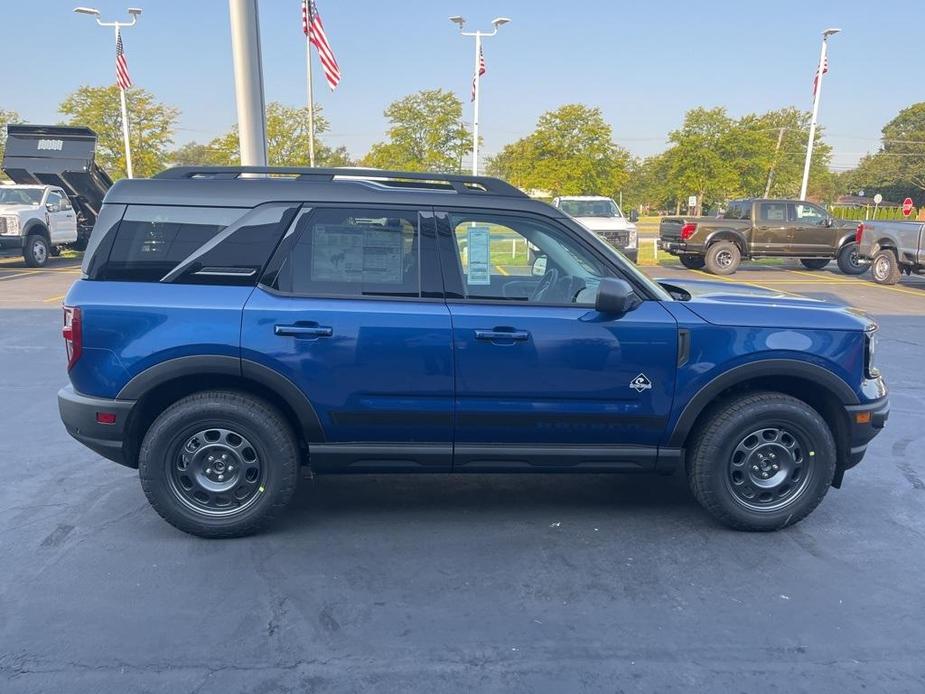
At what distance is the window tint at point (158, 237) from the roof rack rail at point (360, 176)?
0.30m

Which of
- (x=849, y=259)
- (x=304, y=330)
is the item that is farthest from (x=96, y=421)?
(x=849, y=259)

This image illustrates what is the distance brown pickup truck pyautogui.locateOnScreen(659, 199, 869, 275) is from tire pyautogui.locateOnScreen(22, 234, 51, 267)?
52.8 ft

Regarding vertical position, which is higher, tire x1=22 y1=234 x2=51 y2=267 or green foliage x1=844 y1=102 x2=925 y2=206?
green foliage x1=844 y1=102 x2=925 y2=206

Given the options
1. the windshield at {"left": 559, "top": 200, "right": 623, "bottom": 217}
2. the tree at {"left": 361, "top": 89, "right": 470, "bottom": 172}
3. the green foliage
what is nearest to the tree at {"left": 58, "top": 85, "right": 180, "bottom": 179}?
the tree at {"left": 361, "top": 89, "right": 470, "bottom": 172}

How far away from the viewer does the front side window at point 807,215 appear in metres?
18.4

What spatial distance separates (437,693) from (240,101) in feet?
22.3

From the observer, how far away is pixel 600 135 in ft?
87.1

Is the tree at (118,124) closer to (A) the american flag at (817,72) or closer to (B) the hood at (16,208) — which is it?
(B) the hood at (16,208)

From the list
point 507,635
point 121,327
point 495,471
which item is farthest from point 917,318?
point 121,327

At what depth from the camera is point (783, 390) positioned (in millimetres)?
4016

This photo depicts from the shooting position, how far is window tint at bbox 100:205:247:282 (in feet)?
12.2

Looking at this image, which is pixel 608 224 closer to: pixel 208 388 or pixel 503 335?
pixel 503 335

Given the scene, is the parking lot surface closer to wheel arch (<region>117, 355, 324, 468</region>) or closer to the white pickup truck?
wheel arch (<region>117, 355, 324, 468</region>)

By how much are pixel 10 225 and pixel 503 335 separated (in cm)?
1716
